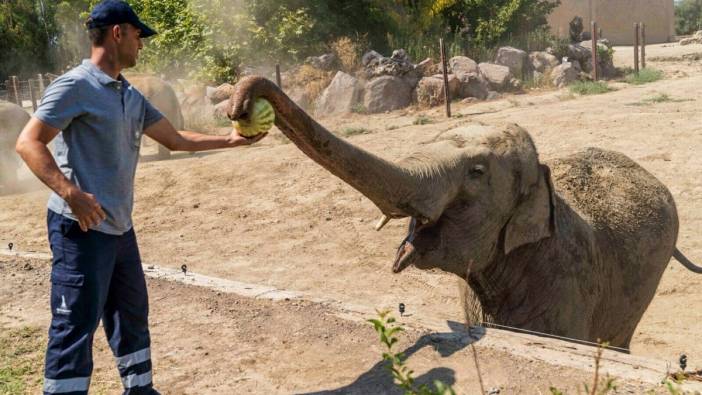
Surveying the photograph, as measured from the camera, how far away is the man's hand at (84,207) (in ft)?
11.0

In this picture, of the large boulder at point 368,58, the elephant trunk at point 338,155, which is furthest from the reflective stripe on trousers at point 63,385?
the large boulder at point 368,58

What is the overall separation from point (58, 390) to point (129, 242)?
0.76m

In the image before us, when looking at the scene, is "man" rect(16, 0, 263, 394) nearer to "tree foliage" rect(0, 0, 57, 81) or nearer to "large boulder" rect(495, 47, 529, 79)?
"large boulder" rect(495, 47, 529, 79)

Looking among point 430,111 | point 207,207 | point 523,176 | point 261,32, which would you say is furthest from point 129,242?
point 261,32

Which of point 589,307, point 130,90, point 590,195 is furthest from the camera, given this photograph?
point 590,195

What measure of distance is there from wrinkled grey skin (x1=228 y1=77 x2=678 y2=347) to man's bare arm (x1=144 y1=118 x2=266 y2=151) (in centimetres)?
34

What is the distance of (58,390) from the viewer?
3.61m

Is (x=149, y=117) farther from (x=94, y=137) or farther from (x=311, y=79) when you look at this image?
(x=311, y=79)

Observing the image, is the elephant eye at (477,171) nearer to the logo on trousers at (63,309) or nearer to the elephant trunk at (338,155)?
the elephant trunk at (338,155)

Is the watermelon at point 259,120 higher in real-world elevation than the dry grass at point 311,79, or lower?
higher

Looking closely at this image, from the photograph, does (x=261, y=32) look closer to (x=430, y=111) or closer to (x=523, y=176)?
(x=430, y=111)

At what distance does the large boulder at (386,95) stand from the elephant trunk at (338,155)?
15076 mm

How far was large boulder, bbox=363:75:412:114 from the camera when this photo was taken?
1916 cm

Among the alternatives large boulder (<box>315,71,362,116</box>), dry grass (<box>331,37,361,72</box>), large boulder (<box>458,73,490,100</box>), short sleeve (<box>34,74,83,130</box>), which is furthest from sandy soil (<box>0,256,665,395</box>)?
dry grass (<box>331,37,361,72</box>)
